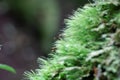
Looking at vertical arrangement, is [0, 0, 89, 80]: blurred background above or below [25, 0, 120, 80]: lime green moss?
above

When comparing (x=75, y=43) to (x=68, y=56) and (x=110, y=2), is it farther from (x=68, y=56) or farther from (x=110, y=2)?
(x=110, y=2)

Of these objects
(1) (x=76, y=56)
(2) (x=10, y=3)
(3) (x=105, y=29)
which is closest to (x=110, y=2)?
(3) (x=105, y=29)

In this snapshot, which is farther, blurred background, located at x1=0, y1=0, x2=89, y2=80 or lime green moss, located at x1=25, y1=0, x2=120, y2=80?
blurred background, located at x1=0, y1=0, x2=89, y2=80

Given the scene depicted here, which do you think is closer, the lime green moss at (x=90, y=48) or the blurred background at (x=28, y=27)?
the lime green moss at (x=90, y=48)

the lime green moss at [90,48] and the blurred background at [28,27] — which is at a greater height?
the blurred background at [28,27]
